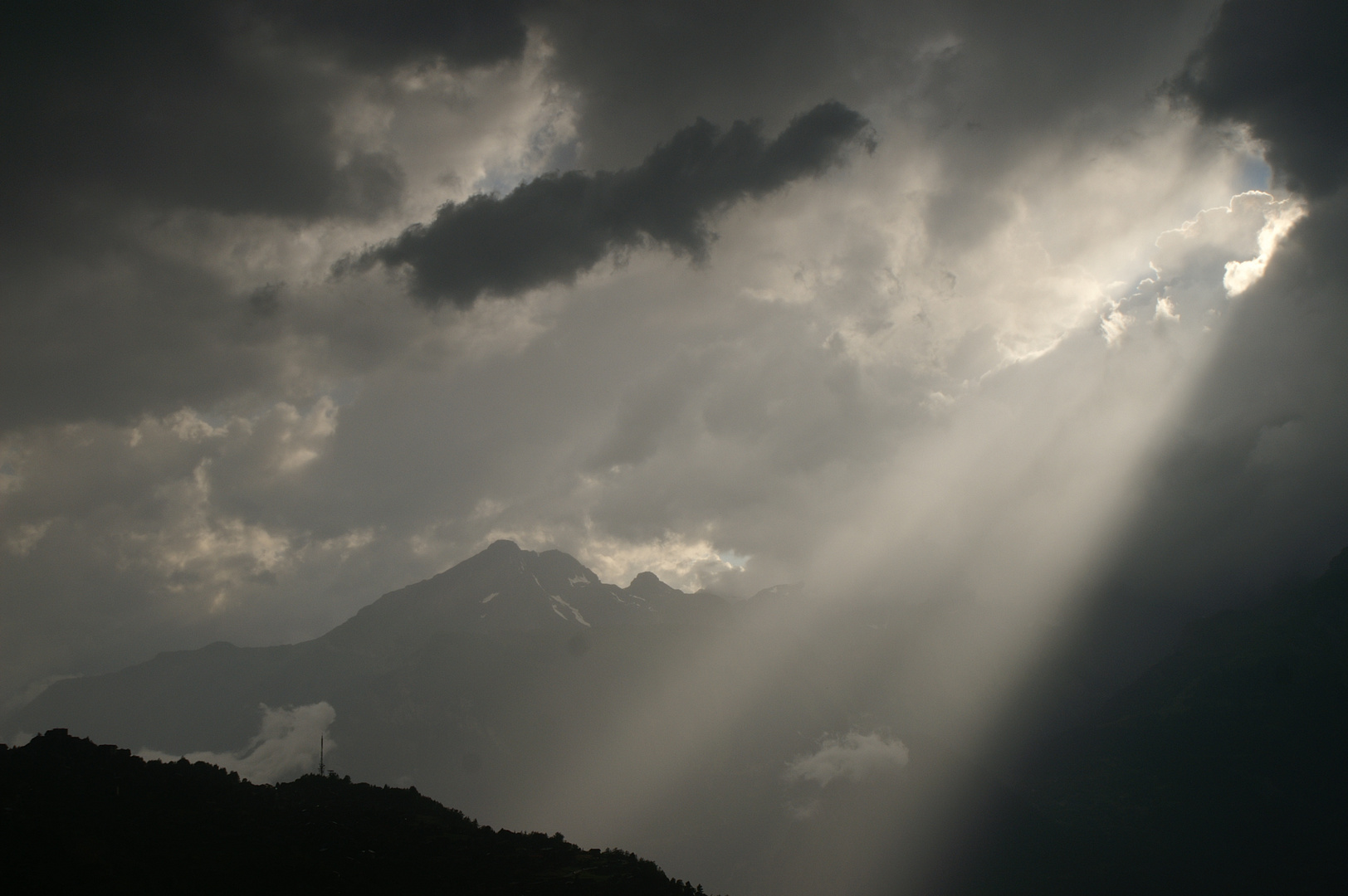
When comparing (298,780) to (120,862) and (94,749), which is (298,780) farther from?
(120,862)

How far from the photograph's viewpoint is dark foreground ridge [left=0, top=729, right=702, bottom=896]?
189 feet

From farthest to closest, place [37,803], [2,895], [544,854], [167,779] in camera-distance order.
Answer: [544,854] < [167,779] < [37,803] < [2,895]

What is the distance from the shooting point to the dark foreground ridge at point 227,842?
5769 cm

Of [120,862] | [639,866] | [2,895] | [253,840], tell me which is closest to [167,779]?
[253,840]

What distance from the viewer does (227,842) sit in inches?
2638

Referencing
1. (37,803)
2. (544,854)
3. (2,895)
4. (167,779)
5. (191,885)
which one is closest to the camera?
(2,895)

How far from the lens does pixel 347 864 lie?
221 feet

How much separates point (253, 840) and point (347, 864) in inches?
382

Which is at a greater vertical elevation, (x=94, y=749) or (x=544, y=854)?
(x=94, y=749)

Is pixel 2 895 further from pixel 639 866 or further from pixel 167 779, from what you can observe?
pixel 639 866

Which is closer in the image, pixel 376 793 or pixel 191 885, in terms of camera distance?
pixel 191 885

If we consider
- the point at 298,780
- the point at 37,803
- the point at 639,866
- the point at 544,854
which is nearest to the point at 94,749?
the point at 37,803

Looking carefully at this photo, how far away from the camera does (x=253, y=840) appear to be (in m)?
68.4

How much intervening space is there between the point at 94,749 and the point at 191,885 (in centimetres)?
3485
